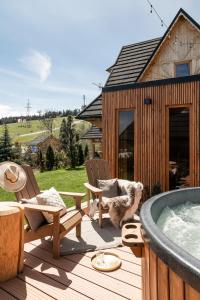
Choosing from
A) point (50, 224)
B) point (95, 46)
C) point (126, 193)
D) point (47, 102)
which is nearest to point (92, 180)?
point (126, 193)

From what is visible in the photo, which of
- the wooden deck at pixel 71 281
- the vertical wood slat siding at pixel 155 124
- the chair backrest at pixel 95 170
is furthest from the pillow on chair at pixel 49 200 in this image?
the vertical wood slat siding at pixel 155 124

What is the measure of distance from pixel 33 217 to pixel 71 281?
0.97 m

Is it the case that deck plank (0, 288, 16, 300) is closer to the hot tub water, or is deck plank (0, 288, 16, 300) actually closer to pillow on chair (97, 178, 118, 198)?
the hot tub water

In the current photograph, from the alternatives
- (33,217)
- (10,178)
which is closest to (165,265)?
(33,217)

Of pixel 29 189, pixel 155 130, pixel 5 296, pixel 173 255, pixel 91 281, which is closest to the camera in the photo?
pixel 173 255

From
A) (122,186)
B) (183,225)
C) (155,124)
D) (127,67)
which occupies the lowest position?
(183,225)

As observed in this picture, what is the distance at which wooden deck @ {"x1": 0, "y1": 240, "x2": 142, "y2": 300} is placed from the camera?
8.50 feet

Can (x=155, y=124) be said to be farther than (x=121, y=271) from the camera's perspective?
Yes

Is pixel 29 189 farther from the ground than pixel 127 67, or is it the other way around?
pixel 127 67

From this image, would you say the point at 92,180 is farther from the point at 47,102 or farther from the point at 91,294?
the point at 47,102

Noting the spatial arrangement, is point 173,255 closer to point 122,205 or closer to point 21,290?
point 21,290

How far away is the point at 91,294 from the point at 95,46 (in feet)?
36.3

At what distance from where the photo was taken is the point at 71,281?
285cm

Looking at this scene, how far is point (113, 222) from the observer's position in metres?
4.47
